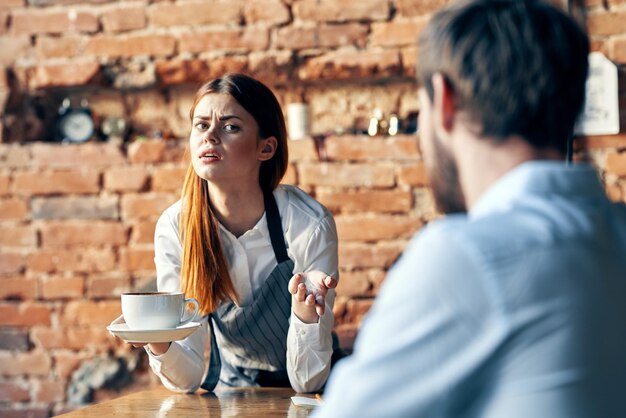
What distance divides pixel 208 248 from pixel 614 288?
123cm

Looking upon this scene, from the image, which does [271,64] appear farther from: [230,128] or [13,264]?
[13,264]

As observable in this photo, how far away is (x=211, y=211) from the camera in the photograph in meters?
1.90

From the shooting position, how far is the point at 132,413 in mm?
1402

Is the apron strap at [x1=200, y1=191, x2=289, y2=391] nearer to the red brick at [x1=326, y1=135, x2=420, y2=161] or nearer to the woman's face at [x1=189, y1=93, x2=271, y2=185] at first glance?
the woman's face at [x1=189, y1=93, x2=271, y2=185]

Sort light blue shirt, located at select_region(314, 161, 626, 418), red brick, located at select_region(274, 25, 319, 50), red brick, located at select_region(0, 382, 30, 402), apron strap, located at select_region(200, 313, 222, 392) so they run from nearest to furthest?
light blue shirt, located at select_region(314, 161, 626, 418), apron strap, located at select_region(200, 313, 222, 392), red brick, located at select_region(274, 25, 319, 50), red brick, located at select_region(0, 382, 30, 402)

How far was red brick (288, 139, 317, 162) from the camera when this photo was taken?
2.64 m

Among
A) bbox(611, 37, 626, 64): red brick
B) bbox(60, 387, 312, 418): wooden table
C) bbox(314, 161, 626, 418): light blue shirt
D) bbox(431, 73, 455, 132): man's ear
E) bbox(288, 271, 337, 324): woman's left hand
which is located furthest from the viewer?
bbox(611, 37, 626, 64): red brick

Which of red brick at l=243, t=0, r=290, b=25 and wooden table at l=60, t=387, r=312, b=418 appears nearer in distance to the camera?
wooden table at l=60, t=387, r=312, b=418

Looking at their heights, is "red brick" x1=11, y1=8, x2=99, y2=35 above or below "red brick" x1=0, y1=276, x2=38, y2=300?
above

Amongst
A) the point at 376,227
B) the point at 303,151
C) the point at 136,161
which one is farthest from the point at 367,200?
the point at 136,161

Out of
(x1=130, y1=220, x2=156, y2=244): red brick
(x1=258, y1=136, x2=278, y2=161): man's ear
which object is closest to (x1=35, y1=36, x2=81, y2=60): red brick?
(x1=130, y1=220, x2=156, y2=244): red brick

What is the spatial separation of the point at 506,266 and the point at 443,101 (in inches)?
7.1

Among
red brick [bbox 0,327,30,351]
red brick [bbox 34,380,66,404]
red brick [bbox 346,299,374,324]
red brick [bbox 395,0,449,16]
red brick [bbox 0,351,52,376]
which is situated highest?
red brick [bbox 395,0,449,16]

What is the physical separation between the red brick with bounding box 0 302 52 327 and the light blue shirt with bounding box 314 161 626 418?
88.0 inches
